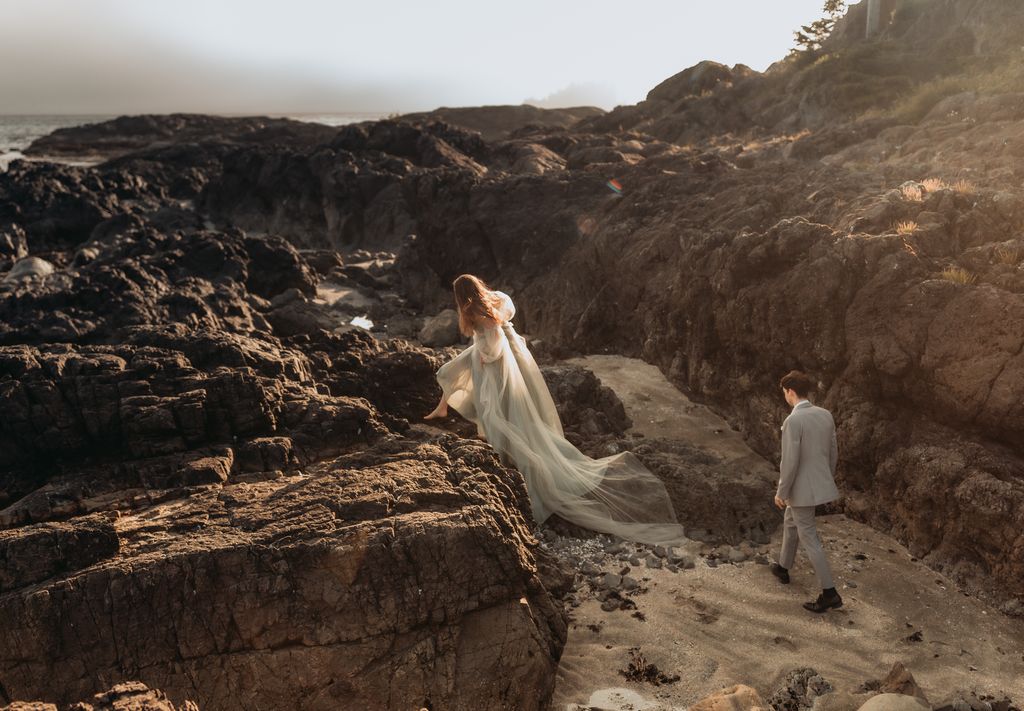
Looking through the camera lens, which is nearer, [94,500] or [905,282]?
[94,500]

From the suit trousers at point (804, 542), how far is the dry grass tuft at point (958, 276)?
10.2ft

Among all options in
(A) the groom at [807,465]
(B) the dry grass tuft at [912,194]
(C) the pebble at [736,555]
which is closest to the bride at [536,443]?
(C) the pebble at [736,555]

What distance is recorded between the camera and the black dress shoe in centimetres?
615

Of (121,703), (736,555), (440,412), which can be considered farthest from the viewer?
(440,412)

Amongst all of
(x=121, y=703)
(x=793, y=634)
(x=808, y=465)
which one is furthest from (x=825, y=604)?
(x=121, y=703)

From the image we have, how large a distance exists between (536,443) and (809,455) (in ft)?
8.32

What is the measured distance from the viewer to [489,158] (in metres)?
42.1

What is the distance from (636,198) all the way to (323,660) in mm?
12673

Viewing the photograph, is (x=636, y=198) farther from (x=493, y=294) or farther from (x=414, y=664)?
(x=414, y=664)

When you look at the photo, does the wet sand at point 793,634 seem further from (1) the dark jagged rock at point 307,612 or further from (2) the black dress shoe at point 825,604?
(1) the dark jagged rock at point 307,612

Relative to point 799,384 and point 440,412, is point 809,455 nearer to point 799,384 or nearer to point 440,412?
point 799,384

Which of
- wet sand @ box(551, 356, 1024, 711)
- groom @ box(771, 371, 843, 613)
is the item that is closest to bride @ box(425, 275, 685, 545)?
wet sand @ box(551, 356, 1024, 711)

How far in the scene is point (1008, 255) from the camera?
7.79 metres

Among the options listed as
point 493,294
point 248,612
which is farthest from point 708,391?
point 248,612
